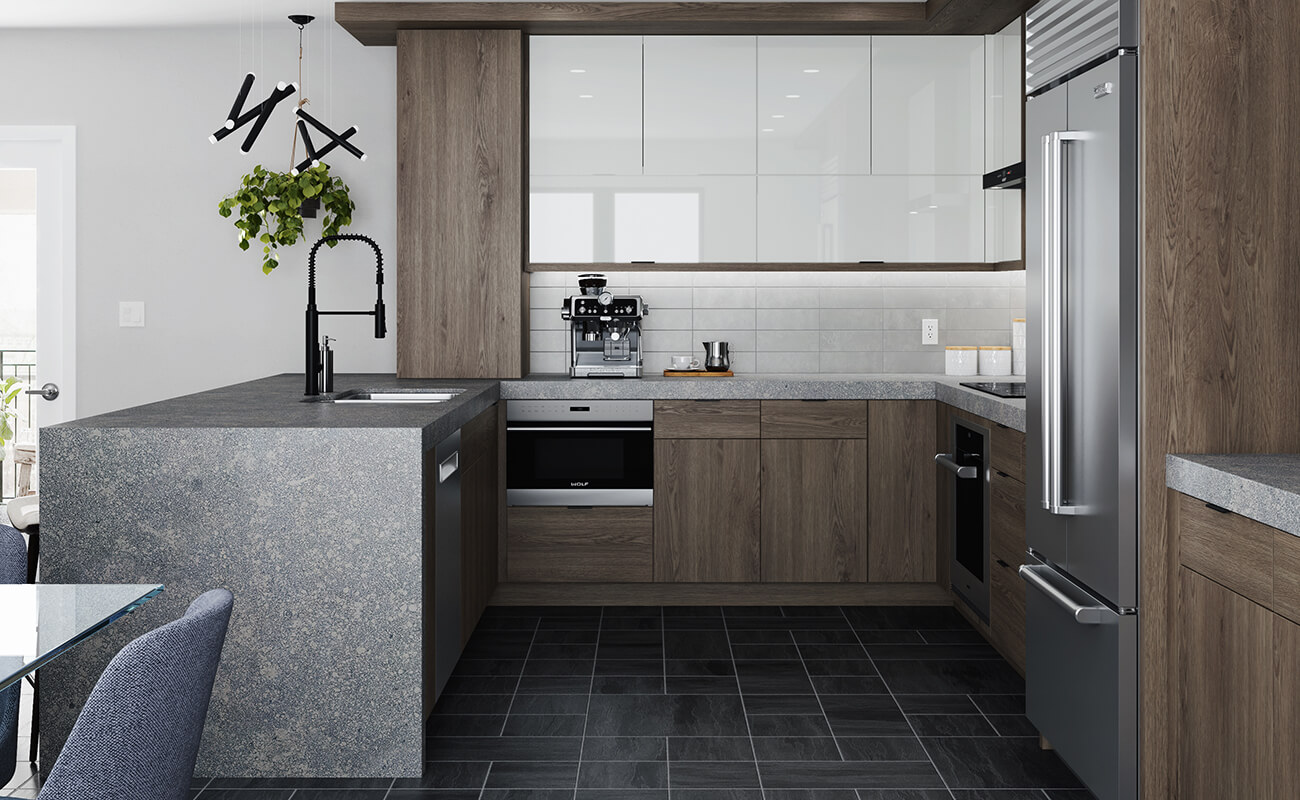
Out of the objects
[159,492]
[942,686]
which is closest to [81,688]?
[159,492]

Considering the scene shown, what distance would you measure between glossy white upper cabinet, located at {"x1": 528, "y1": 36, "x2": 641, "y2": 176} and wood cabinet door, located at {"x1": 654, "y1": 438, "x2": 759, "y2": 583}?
1.27 meters

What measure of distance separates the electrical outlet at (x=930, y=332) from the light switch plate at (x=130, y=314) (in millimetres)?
3565

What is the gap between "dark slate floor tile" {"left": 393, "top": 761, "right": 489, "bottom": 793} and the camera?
102 inches

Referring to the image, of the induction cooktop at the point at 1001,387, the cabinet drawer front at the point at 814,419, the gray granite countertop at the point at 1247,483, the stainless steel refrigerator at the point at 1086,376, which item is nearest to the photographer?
the gray granite countertop at the point at 1247,483

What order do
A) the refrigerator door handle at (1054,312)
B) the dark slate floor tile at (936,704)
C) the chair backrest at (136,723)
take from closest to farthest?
the chair backrest at (136,723) < the refrigerator door handle at (1054,312) < the dark slate floor tile at (936,704)

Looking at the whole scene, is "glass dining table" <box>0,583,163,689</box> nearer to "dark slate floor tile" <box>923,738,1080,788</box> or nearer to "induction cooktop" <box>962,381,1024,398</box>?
"dark slate floor tile" <box>923,738,1080,788</box>

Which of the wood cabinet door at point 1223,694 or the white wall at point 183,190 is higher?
the white wall at point 183,190

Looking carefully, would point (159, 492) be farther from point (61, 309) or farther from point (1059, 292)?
point (61, 309)

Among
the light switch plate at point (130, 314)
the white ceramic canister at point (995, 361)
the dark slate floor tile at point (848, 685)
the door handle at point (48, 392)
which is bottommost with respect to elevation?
the dark slate floor tile at point (848, 685)

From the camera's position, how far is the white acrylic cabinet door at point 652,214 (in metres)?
4.46

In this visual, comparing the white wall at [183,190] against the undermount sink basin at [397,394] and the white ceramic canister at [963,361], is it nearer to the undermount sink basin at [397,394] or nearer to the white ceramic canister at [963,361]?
the undermount sink basin at [397,394]

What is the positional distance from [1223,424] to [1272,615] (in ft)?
1.75

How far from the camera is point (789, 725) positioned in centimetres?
298

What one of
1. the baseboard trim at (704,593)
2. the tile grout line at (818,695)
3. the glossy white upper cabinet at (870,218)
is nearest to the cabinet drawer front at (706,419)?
the baseboard trim at (704,593)
